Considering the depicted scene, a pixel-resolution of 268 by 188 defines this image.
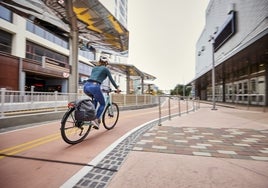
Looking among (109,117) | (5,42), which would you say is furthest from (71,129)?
(5,42)

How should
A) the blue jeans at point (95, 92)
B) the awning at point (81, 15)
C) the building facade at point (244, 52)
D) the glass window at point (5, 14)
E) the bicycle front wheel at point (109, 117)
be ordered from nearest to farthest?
the blue jeans at point (95, 92) < the bicycle front wheel at point (109, 117) < the awning at point (81, 15) < the building facade at point (244, 52) < the glass window at point (5, 14)

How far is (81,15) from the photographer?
1016 cm

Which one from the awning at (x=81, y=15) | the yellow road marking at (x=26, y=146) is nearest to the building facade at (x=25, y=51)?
the awning at (x=81, y=15)

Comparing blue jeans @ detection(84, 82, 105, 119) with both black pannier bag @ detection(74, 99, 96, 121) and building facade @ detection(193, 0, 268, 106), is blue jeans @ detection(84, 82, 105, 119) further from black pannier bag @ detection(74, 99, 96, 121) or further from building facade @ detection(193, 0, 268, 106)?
building facade @ detection(193, 0, 268, 106)

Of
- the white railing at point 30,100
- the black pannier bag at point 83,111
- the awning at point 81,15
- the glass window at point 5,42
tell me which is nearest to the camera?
the black pannier bag at point 83,111

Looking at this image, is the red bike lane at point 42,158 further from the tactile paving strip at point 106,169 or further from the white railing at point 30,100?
the white railing at point 30,100

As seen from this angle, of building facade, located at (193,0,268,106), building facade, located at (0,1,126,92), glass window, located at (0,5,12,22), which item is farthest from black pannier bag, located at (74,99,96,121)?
glass window, located at (0,5,12,22)

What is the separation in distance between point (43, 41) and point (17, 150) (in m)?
24.3

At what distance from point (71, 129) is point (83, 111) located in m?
0.45

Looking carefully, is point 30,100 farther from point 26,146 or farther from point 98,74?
point 98,74

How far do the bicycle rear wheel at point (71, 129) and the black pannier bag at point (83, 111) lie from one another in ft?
0.42

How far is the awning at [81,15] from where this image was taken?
9125mm

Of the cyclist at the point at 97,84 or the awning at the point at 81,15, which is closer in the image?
the cyclist at the point at 97,84

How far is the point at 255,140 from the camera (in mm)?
3840
